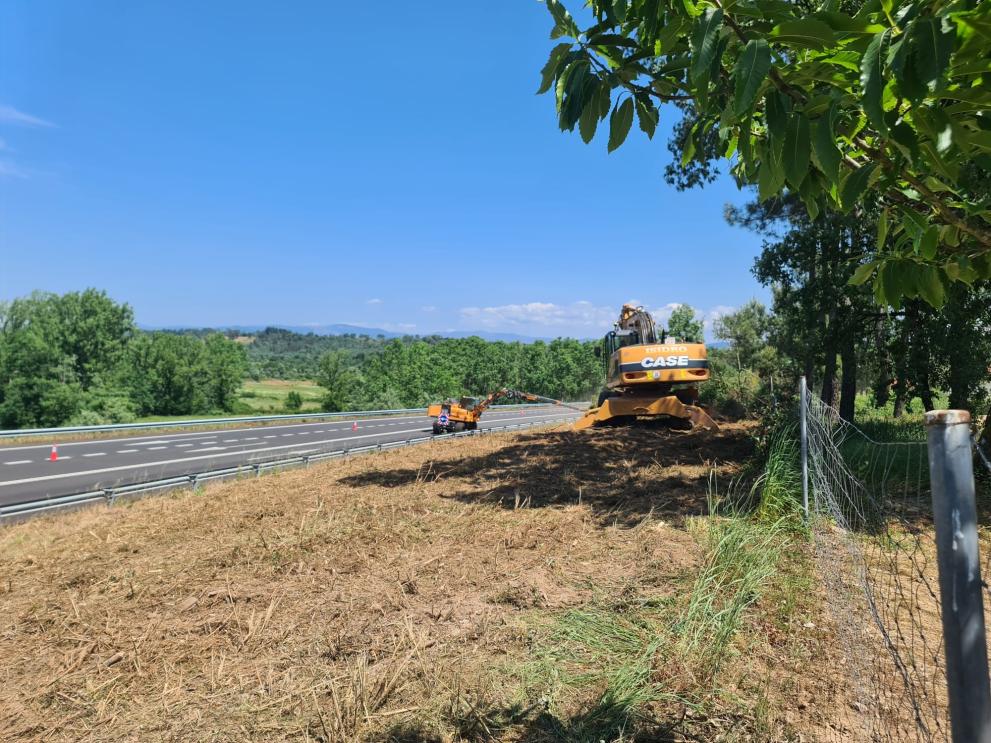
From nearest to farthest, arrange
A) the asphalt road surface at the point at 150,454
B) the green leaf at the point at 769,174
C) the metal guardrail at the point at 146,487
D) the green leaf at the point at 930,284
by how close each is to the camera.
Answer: the green leaf at the point at 769,174
the green leaf at the point at 930,284
the metal guardrail at the point at 146,487
the asphalt road surface at the point at 150,454

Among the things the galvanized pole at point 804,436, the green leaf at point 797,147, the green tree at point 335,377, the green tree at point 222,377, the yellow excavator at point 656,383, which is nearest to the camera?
the green leaf at point 797,147

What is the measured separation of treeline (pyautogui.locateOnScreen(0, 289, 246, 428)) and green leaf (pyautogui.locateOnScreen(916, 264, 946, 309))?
50.4 m

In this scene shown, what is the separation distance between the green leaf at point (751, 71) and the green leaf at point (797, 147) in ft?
0.79

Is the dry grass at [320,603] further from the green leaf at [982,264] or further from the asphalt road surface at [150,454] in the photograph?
the asphalt road surface at [150,454]

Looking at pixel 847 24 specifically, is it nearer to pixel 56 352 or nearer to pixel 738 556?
pixel 738 556

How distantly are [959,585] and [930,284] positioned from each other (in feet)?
4.32

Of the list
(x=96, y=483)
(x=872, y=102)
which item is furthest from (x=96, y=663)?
(x=96, y=483)

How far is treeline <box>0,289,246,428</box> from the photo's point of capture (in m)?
43.5

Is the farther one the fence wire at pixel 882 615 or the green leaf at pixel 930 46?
the fence wire at pixel 882 615

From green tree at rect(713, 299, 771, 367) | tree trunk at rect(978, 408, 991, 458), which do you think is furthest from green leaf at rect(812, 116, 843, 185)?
green tree at rect(713, 299, 771, 367)

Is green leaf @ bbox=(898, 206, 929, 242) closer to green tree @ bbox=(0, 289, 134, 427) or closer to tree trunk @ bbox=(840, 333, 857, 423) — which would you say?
tree trunk @ bbox=(840, 333, 857, 423)

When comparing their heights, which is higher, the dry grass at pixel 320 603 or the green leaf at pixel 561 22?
the green leaf at pixel 561 22

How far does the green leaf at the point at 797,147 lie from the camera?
1486 millimetres

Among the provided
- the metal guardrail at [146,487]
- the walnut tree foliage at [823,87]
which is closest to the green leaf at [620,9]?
the walnut tree foliage at [823,87]
